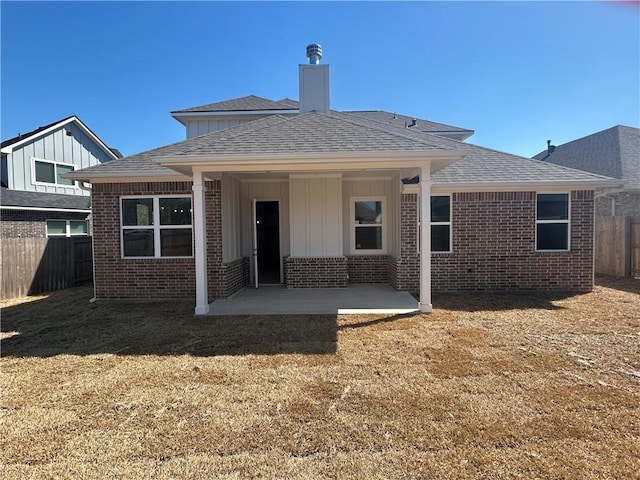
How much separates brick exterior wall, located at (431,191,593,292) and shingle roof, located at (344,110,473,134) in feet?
18.1

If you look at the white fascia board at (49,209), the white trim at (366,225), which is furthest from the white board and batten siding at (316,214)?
the white fascia board at (49,209)

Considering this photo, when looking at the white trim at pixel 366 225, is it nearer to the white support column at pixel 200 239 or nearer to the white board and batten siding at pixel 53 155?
the white support column at pixel 200 239

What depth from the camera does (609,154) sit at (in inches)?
643

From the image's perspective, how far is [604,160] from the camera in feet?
53.0

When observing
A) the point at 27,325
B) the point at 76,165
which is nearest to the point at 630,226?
the point at 27,325

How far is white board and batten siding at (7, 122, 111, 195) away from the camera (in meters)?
14.5

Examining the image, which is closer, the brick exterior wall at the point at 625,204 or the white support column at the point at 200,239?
the white support column at the point at 200,239

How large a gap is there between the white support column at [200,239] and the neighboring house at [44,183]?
7539 mm

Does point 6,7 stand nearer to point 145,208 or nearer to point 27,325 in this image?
point 145,208

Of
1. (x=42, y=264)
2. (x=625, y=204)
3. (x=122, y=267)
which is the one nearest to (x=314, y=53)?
(x=122, y=267)

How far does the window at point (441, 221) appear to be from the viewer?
9.16m

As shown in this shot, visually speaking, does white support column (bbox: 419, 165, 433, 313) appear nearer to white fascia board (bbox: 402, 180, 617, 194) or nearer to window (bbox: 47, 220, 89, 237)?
white fascia board (bbox: 402, 180, 617, 194)

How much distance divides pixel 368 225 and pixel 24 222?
12.1m

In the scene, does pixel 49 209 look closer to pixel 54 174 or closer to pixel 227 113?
pixel 54 174
